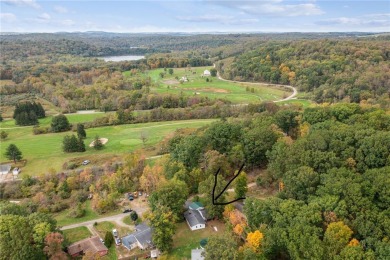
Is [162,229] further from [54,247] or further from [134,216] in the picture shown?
[54,247]

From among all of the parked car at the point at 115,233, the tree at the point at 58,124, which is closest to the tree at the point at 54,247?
the parked car at the point at 115,233

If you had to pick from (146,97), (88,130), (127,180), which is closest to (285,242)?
(127,180)

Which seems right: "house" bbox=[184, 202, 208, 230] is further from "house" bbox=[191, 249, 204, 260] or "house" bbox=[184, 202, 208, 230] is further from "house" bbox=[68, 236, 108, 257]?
"house" bbox=[68, 236, 108, 257]

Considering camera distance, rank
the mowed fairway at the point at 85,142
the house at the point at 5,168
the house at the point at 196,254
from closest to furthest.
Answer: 1. the house at the point at 196,254
2. the house at the point at 5,168
3. the mowed fairway at the point at 85,142

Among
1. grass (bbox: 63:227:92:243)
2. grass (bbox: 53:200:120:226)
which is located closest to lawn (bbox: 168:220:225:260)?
grass (bbox: 53:200:120:226)

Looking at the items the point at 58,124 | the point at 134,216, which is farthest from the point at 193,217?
the point at 58,124

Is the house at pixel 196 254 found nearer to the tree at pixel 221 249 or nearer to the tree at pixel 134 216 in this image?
the tree at pixel 221 249
